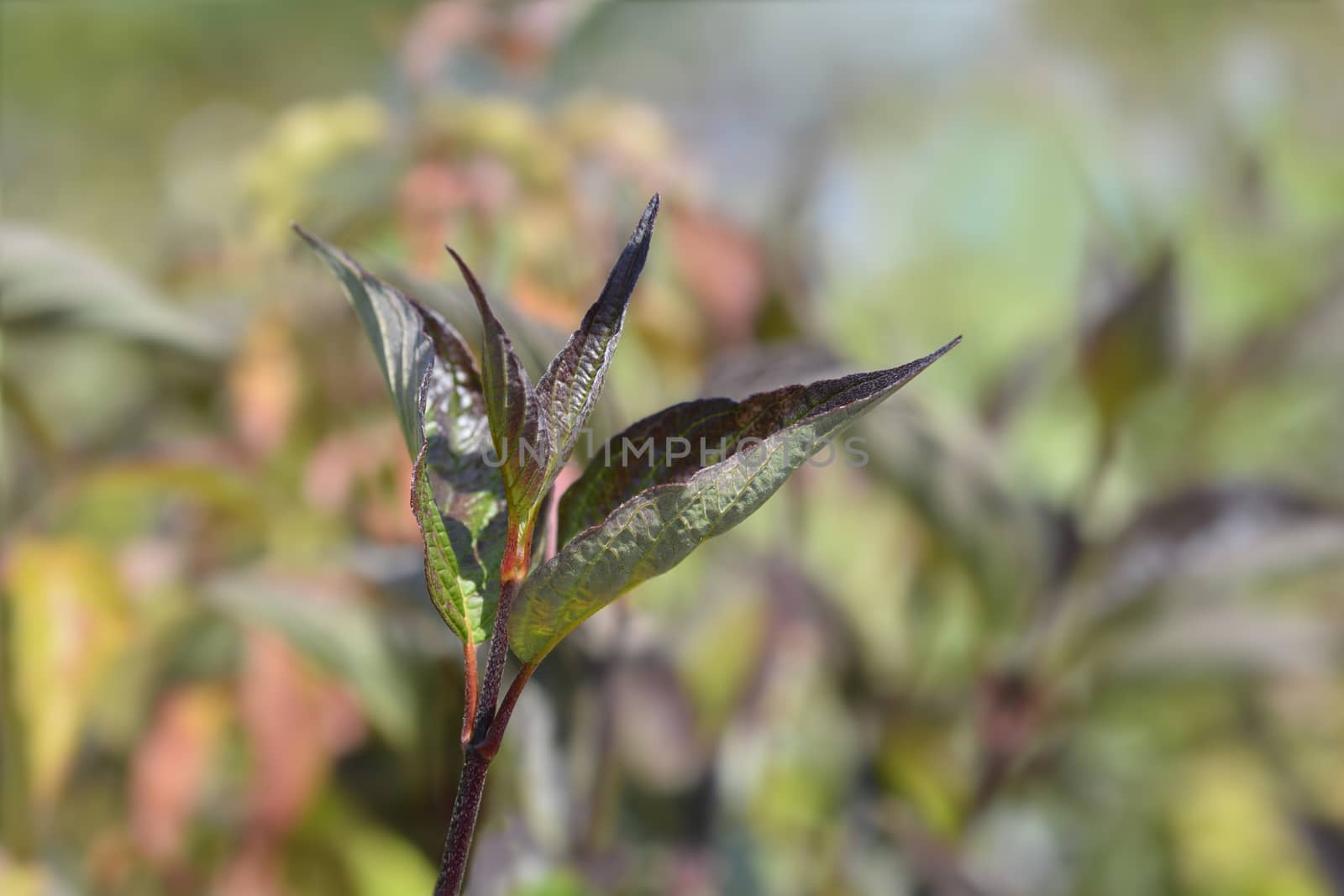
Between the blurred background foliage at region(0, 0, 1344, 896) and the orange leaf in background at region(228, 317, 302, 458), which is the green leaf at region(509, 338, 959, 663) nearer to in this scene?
the blurred background foliage at region(0, 0, 1344, 896)

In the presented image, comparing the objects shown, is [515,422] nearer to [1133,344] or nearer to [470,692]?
[470,692]

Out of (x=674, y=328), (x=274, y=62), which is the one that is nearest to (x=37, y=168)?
(x=274, y=62)

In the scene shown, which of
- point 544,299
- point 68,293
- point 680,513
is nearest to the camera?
point 680,513

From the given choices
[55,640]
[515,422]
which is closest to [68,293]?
[55,640]

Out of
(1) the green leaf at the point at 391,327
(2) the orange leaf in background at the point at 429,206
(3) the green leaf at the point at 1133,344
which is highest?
(2) the orange leaf in background at the point at 429,206

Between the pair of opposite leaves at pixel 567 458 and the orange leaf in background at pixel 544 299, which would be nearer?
the pair of opposite leaves at pixel 567 458

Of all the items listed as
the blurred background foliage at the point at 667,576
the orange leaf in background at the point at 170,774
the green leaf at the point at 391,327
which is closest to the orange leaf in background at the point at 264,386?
the blurred background foliage at the point at 667,576

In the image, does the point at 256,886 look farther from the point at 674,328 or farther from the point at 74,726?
the point at 674,328

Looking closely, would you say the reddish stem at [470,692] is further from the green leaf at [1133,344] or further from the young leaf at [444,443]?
the green leaf at [1133,344]
